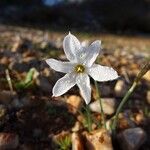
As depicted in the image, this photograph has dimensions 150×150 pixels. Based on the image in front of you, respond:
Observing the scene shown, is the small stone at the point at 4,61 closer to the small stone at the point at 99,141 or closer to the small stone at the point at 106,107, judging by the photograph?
the small stone at the point at 106,107

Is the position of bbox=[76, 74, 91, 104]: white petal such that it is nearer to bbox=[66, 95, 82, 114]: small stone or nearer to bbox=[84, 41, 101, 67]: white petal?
bbox=[84, 41, 101, 67]: white petal

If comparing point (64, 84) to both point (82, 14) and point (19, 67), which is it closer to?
point (19, 67)

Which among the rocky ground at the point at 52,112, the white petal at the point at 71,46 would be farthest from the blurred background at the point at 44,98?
the white petal at the point at 71,46

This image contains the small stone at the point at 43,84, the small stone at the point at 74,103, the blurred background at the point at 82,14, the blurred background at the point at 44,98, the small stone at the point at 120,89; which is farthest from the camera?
the blurred background at the point at 82,14

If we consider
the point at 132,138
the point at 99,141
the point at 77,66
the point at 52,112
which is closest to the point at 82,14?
the point at 52,112

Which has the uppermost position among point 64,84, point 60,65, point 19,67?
point 60,65

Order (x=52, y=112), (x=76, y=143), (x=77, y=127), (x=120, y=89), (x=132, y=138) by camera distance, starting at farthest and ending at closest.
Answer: (x=120, y=89), (x=52, y=112), (x=77, y=127), (x=132, y=138), (x=76, y=143)
